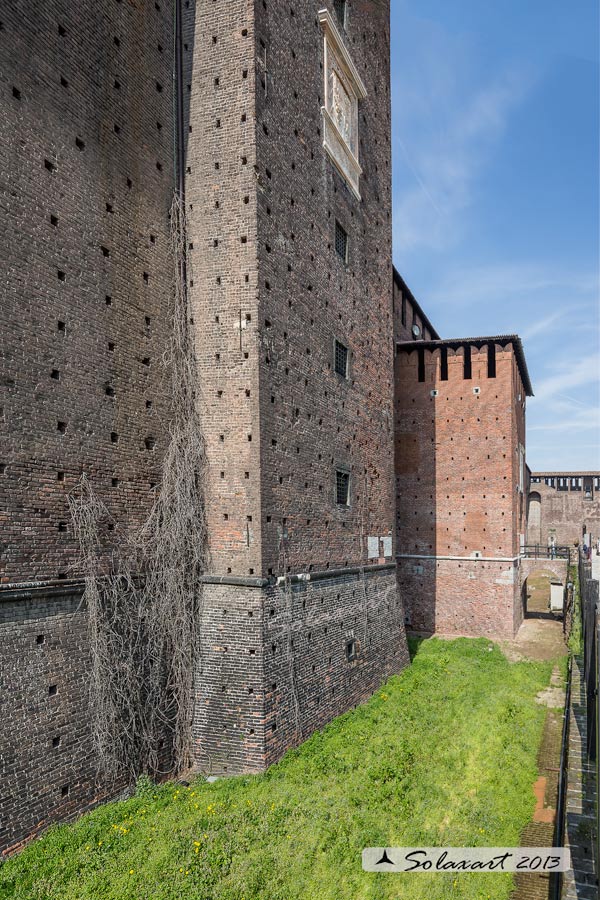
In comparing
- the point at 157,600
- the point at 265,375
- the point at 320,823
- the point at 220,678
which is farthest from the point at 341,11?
the point at 320,823

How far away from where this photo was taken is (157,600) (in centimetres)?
927

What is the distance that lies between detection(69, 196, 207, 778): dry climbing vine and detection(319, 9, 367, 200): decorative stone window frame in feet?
16.2

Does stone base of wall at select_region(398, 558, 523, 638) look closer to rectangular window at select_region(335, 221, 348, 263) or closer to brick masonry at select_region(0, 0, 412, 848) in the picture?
brick masonry at select_region(0, 0, 412, 848)

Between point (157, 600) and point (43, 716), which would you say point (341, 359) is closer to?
point (157, 600)

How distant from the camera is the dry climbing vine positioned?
8.16 m

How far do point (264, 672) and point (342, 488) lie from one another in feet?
17.2

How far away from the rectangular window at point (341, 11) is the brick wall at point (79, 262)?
18.7 ft

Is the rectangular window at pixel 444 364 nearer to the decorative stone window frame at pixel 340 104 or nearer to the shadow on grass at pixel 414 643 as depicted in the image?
the decorative stone window frame at pixel 340 104

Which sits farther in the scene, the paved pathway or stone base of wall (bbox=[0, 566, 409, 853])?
stone base of wall (bbox=[0, 566, 409, 853])

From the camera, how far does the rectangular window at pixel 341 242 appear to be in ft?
44.8

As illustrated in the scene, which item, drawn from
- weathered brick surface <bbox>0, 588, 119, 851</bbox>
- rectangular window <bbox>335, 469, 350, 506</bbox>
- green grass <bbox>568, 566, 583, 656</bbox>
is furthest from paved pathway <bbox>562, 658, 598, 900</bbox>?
green grass <bbox>568, 566, 583, 656</bbox>

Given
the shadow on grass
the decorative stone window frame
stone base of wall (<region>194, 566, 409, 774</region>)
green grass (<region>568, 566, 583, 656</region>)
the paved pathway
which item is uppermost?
the decorative stone window frame

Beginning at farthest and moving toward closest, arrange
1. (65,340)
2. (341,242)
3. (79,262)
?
(341,242), (79,262), (65,340)

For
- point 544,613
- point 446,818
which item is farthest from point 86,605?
point 544,613
